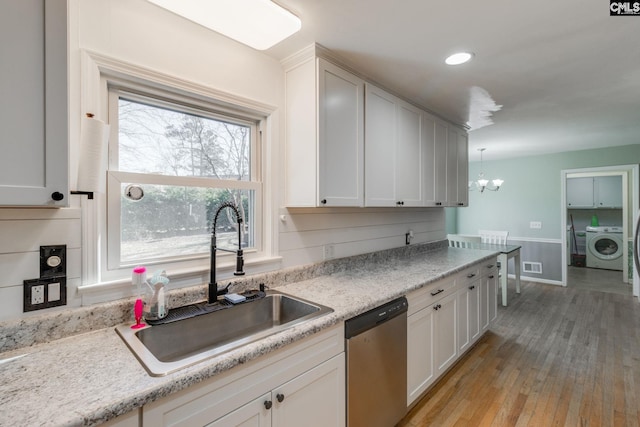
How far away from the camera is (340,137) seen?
199cm

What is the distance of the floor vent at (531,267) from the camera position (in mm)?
5441

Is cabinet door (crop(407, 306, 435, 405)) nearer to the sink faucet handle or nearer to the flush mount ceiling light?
the sink faucet handle

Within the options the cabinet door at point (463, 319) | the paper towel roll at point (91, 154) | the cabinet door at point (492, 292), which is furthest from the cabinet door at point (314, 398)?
the cabinet door at point (492, 292)

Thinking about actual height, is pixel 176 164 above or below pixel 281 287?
above

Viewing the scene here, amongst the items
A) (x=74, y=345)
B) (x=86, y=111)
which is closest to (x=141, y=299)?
(x=74, y=345)

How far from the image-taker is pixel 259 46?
1696 mm

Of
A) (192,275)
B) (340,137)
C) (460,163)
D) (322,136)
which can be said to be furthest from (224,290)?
(460,163)

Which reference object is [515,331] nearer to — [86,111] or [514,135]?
[514,135]

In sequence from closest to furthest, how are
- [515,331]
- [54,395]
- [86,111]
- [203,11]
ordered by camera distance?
[54,395]
[86,111]
[203,11]
[515,331]

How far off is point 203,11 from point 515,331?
4090mm

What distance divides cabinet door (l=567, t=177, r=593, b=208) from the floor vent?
2.44 metres

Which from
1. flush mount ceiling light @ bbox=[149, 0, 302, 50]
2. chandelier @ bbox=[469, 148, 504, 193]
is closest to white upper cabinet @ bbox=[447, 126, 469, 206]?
chandelier @ bbox=[469, 148, 504, 193]

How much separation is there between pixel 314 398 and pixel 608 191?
8.20 m

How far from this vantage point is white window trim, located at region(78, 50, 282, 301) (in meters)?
1.27
